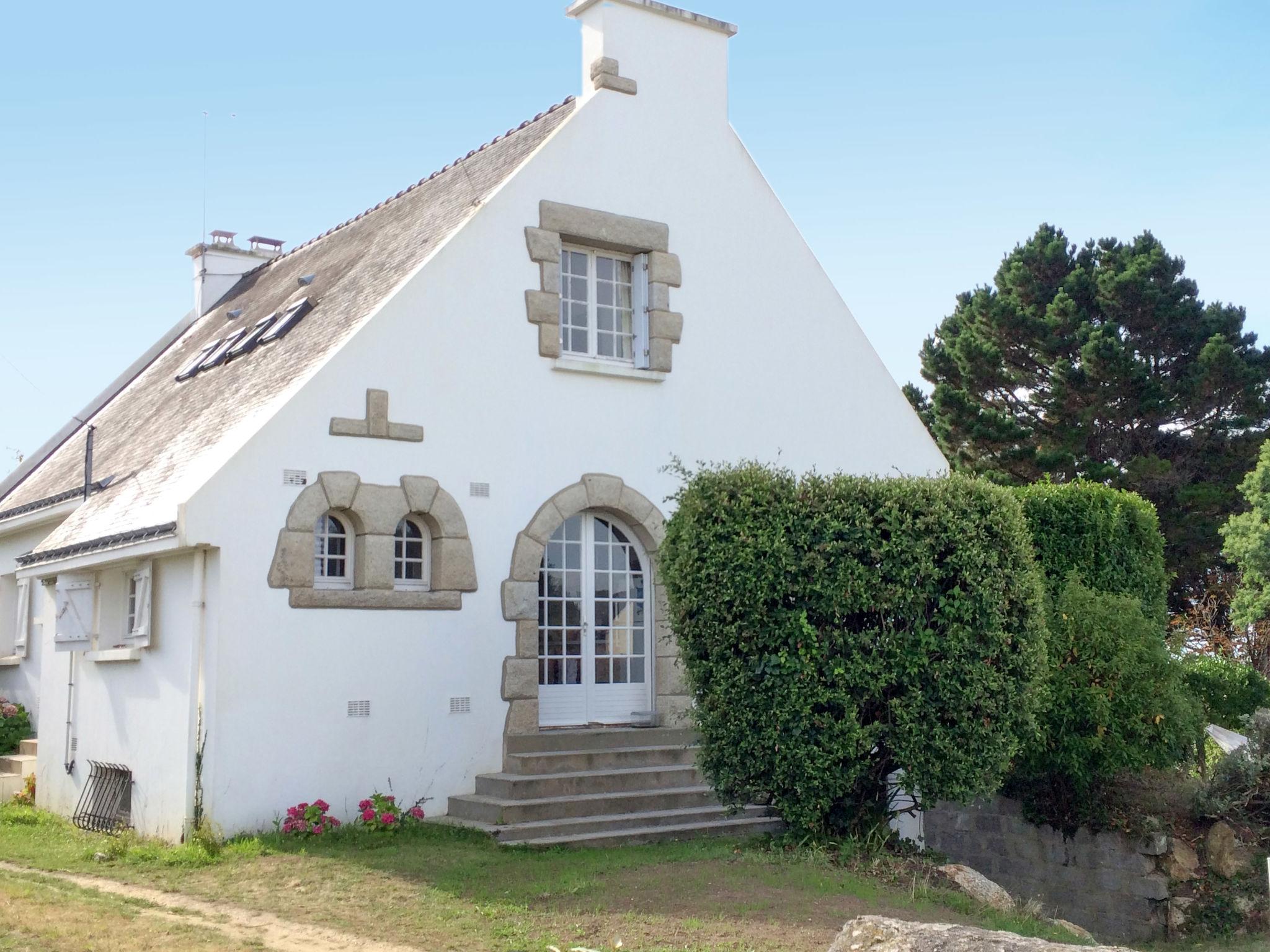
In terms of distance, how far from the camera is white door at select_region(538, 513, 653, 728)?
12.8 m

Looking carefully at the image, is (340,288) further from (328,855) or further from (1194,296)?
(1194,296)

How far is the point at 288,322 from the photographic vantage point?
1424 centimetres

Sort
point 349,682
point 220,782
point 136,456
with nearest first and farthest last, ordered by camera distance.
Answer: point 220,782 → point 349,682 → point 136,456

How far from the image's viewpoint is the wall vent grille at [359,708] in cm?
1130

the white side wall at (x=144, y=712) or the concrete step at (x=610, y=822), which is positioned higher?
the white side wall at (x=144, y=712)

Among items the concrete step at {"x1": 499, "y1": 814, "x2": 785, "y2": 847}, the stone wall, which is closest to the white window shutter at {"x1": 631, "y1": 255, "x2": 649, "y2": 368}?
the concrete step at {"x1": 499, "y1": 814, "x2": 785, "y2": 847}

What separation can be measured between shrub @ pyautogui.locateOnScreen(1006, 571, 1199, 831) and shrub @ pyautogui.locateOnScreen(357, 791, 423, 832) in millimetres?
5607

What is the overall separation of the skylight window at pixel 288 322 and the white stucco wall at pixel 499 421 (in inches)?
105

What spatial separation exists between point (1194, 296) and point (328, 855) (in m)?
28.4

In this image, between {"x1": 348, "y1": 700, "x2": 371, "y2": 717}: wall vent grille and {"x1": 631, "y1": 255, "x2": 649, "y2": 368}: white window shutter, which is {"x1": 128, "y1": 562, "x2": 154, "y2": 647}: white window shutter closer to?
{"x1": 348, "y1": 700, "x2": 371, "y2": 717}: wall vent grille

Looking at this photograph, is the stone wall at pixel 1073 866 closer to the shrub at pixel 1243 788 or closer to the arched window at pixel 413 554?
the shrub at pixel 1243 788

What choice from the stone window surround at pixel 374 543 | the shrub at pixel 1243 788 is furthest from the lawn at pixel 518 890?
the shrub at pixel 1243 788

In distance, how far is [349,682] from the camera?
11.3m

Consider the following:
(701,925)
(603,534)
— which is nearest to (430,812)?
(603,534)
